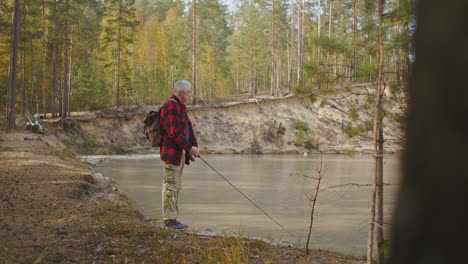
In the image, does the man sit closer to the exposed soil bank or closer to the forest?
the forest

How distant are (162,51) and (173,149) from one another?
4803 cm

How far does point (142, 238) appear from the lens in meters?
4.73

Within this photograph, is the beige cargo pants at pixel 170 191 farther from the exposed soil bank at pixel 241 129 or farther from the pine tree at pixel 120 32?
the pine tree at pixel 120 32

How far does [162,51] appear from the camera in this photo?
52188 mm

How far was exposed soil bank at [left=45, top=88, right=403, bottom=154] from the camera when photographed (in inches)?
1097

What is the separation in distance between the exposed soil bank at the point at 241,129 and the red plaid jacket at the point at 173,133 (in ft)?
69.3

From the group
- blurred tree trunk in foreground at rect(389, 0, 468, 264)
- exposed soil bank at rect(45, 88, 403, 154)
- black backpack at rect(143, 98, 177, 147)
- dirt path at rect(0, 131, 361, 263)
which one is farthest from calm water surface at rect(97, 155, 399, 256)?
exposed soil bank at rect(45, 88, 403, 154)

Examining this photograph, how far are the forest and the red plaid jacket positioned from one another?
5.54ft

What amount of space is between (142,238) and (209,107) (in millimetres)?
28580

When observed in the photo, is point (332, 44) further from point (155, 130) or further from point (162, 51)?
point (162, 51)

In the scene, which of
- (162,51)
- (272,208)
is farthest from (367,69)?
(162,51)

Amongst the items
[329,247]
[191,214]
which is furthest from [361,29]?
[191,214]

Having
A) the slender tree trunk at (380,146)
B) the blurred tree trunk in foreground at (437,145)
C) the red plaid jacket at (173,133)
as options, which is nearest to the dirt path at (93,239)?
the slender tree trunk at (380,146)

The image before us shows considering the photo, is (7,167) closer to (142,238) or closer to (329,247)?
(142,238)
